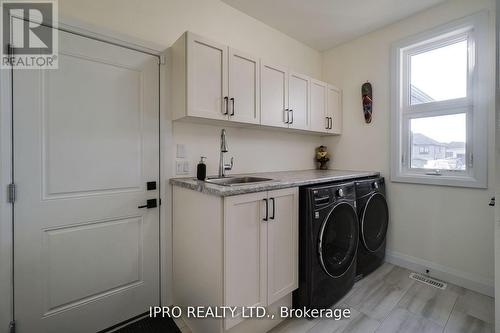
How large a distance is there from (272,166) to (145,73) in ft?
4.97

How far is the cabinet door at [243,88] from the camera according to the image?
5.80ft

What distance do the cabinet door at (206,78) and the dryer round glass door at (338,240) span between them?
1.17 meters

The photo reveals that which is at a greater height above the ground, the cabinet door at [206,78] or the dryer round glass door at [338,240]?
the cabinet door at [206,78]

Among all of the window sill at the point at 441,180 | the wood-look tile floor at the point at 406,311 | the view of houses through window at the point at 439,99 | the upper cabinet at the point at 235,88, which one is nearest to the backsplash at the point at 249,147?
the upper cabinet at the point at 235,88

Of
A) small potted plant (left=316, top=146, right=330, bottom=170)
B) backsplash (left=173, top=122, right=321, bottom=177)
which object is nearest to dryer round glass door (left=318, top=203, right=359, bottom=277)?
backsplash (left=173, top=122, right=321, bottom=177)

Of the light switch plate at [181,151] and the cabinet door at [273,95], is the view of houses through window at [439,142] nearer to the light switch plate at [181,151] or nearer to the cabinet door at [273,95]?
the cabinet door at [273,95]

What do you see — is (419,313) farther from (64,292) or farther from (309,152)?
(64,292)

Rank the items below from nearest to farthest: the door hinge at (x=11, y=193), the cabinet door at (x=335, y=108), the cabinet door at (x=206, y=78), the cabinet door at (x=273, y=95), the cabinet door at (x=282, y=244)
A: the door hinge at (x=11, y=193)
the cabinet door at (x=282, y=244)
the cabinet door at (x=206, y=78)
the cabinet door at (x=273, y=95)
the cabinet door at (x=335, y=108)

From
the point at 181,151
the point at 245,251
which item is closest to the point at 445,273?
the point at 245,251

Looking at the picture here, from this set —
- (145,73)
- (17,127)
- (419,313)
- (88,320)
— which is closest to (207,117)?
(145,73)

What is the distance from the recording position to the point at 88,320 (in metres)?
→ 1.44

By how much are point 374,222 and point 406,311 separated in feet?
2.63

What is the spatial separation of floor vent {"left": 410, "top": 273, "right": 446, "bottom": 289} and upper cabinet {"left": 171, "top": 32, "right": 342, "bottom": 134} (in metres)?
1.80

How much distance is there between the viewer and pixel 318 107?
99.9 inches
